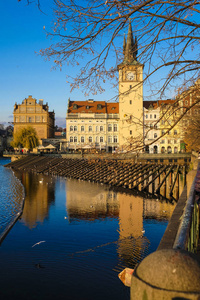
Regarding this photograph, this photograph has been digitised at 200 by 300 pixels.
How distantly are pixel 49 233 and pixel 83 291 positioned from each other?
16.3ft

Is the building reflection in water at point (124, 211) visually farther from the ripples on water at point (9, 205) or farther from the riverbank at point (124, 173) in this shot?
the ripples on water at point (9, 205)

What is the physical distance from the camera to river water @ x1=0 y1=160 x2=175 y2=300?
7.54 meters

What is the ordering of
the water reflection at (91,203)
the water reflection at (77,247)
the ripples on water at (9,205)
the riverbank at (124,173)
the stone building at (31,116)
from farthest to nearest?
the stone building at (31,116) < the riverbank at (124,173) < the water reflection at (91,203) < the ripples on water at (9,205) < the water reflection at (77,247)

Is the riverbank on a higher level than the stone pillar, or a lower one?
lower

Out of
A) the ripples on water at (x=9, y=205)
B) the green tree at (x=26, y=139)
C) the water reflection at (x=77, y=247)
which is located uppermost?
the green tree at (x=26, y=139)

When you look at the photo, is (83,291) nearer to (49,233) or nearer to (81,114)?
(49,233)

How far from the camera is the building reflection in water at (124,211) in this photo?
10007 millimetres

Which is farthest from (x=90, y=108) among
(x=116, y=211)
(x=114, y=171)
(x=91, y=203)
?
(x=116, y=211)

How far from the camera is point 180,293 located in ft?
6.86

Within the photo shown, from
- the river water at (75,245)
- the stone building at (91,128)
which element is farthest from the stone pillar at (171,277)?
the stone building at (91,128)

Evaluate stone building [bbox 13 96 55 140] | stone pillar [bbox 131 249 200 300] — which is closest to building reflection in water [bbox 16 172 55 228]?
stone pillar [bbox 131 249 200 300]

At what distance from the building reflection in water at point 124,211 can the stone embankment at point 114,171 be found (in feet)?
8.74

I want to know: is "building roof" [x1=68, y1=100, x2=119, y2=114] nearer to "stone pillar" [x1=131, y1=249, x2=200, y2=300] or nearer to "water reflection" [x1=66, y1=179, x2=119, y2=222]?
"water reflection" [x1=66, y1=179, x2=119, y2=222]

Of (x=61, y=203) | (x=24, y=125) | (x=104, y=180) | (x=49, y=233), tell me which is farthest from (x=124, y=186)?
(x=24, y=125)
